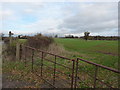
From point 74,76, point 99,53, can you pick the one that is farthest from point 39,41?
point 99,53

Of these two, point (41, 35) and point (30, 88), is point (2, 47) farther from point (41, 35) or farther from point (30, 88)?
point (30, 88)

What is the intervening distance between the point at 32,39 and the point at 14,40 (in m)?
1.43

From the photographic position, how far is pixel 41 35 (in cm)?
902

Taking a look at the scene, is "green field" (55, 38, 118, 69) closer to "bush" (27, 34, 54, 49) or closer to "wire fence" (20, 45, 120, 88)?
"bush" (27, 34, 54, 49)

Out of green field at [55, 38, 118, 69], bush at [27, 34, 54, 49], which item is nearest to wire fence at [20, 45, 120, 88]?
green field at [55, 38, 118, 69]

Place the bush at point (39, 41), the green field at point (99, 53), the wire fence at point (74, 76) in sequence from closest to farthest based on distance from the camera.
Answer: the wire fence at point (74, 76) → the green field at point (99, 53) → the bush at point (39, 41)

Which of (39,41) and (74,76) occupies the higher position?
(39,41)

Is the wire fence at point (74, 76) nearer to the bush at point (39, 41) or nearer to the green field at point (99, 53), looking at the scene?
the green field at point (99, 53)

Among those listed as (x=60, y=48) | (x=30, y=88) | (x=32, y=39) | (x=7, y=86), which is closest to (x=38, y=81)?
(x=30, y=88)

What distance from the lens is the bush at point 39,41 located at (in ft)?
27.6

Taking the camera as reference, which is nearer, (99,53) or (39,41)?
(39,41)

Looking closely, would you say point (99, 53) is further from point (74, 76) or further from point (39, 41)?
point (74, 76)

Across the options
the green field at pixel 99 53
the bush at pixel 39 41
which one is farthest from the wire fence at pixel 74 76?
the bush at pixel 39 41

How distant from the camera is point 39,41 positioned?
8742 millimetres
